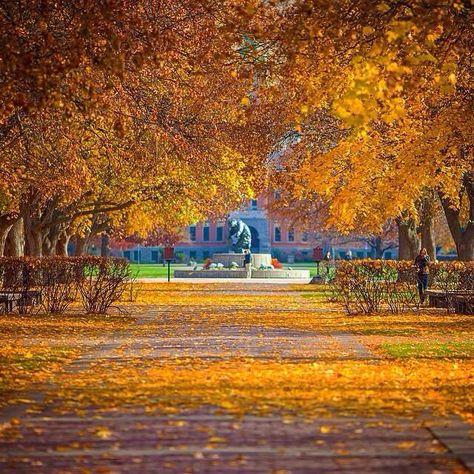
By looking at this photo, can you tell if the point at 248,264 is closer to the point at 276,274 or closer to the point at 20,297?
the point at 276,274

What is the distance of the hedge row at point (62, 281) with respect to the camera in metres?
32.3

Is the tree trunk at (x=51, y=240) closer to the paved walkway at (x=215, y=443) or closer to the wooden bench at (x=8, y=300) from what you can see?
the wooden bench at (x=8, y=300)

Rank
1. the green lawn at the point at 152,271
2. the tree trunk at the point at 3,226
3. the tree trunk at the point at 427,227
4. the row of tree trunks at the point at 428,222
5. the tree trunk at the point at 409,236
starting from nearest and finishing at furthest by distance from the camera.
→ the tree trunk at the point at 3,226
the row of tree trunks at the point at 428,222
the tree trunk at the point at 427,227
the tree trunk at the point at 409,236
the green lawn at the point at 152,271

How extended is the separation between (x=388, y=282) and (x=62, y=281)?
27.0 ft

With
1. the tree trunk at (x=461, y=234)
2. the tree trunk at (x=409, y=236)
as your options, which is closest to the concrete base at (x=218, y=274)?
the tree trunk at (x=409, y=236)

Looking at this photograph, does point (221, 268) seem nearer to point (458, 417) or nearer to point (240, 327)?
point (240, 327)

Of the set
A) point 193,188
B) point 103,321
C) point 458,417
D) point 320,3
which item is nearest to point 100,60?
point 320,3

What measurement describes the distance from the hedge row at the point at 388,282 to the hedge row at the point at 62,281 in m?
5.69

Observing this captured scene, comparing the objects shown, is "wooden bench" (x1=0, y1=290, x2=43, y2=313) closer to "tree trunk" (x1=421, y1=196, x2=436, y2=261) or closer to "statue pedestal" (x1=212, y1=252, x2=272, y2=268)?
"tree trunk" (x1=421, y1=196, x2=436, y2=261)

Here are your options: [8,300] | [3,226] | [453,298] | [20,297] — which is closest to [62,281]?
[20,297]

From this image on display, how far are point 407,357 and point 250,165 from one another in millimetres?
19541

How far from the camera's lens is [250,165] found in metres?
38.3

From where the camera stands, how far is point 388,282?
108 feet

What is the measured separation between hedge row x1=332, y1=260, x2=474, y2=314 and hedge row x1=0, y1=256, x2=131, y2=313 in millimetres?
5691
